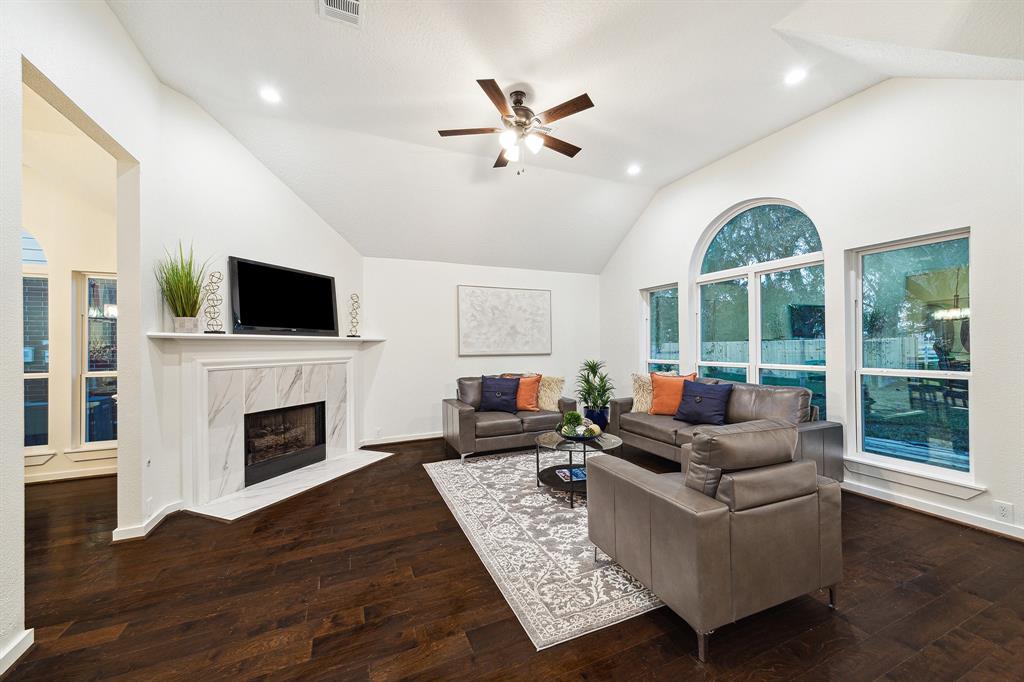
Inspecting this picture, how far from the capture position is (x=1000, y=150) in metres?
2.61

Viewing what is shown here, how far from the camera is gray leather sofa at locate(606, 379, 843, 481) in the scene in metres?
3.18

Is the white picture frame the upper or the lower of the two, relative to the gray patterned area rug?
upper

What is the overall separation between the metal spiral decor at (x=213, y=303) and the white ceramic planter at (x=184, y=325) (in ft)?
0.87

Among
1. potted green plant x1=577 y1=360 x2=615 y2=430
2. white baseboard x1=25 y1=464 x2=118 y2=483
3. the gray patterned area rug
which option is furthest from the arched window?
white baseboard x1=25 y1=464 x2=118 y2=483

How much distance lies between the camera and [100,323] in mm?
3939

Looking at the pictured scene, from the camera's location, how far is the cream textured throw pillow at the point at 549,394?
16.5ft

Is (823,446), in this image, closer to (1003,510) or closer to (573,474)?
(1003,510)

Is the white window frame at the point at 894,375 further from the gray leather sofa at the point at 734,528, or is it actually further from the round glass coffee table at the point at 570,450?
the round glass coffee table at the point at 570,450

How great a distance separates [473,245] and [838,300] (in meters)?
4.19

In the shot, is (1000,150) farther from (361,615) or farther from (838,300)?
(361,615)

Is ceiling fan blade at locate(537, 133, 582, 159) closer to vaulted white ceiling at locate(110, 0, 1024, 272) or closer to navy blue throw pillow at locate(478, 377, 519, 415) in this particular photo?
vaulted white ceiling at locate(110, 0, 1024, 272)

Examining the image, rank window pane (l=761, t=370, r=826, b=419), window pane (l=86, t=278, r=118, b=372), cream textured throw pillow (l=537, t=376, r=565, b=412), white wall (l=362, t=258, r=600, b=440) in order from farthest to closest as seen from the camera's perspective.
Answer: white wall (l=362, t=258, r=600, b=440) < cream textured throw pillow (l=537, t=376, r=565, b=412) < window pane (l=86, t=278, r=118, b=372) < window pane (l=761, t=370, r=826, b=419)

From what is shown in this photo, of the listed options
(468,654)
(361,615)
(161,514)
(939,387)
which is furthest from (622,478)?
(161,514)

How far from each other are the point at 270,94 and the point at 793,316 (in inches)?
211
